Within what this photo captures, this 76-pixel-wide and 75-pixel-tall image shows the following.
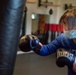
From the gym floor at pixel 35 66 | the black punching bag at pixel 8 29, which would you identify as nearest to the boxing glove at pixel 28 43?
the black punching bag at pixel 8 29

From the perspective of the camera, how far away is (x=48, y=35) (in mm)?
6668

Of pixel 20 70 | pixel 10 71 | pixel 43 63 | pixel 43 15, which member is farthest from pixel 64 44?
pixel 43 15

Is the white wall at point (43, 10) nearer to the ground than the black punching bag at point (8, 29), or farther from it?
nearer to the ground

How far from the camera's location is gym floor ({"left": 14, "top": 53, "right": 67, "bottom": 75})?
14.2 feet

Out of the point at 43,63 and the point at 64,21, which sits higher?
the point at 64,21

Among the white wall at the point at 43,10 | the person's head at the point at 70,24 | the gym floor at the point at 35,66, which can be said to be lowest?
the gym floor at the point at 35,66

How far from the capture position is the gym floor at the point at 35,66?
4.33m

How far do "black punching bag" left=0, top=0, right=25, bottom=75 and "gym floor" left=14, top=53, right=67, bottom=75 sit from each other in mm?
2948

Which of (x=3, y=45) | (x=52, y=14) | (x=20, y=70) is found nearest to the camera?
(x=3, y=45)

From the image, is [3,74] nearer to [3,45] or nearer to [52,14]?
[3,45]

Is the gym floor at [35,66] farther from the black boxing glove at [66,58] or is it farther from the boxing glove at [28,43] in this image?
the black boxing glove at [66,58]

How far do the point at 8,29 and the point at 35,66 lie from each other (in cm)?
361

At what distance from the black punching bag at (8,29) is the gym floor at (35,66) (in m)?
2.95

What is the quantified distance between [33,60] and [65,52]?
364 cm
